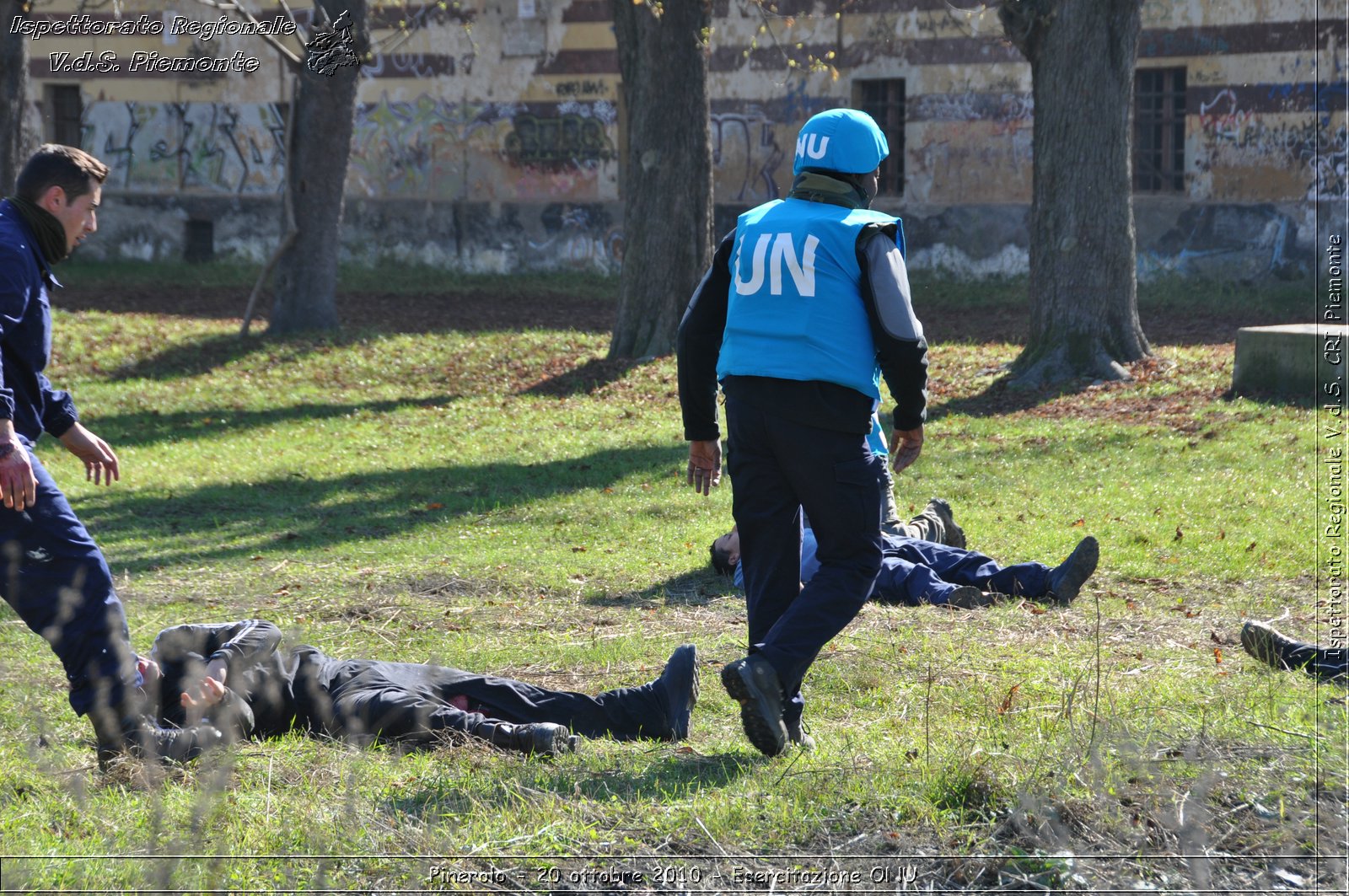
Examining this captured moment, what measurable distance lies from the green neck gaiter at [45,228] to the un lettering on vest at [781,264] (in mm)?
2361

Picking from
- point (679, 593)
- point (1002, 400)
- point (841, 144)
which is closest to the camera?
point (841, 144)

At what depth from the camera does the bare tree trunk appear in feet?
56.9

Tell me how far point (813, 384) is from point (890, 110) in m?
19.8

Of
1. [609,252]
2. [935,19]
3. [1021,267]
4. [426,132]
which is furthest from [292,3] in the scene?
[1021,267]

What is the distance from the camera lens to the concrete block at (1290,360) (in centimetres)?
1198

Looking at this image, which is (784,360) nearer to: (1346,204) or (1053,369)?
(1053,369)

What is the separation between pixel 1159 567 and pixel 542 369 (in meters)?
9.73

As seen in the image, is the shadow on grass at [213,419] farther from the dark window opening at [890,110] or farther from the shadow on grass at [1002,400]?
the dark window opening at [890,110]

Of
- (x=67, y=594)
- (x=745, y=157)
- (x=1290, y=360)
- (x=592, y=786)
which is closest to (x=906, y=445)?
(x=592, y=786)

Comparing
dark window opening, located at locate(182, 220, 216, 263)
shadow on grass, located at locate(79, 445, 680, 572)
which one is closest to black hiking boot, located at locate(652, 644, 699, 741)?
shadow on grass, located at locate(79, 445, 680, 572)

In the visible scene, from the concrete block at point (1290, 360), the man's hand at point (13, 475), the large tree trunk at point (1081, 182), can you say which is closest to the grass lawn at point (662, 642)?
the concrete block at point (1290, 360)

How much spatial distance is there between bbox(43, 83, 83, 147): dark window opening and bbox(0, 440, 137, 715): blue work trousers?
86.1 feet

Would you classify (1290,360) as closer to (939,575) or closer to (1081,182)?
(1081,182)

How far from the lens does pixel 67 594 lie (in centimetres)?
419
